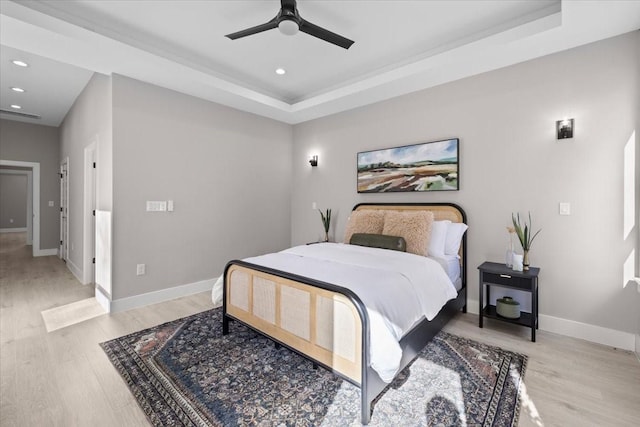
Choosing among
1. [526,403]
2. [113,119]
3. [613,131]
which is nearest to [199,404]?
[526,403]

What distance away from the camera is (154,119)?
142 inches

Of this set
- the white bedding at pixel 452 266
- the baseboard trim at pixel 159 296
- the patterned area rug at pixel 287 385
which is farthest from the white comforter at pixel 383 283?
the baseboard trim at pixel 159 296

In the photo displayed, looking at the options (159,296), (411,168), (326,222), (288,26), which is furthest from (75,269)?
(411,168)

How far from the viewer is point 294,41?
3123mm

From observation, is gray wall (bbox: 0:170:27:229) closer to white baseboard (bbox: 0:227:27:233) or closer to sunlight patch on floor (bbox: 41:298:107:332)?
white baseboard (bbox: 0:227:27:233)

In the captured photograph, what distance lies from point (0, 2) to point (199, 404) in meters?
3.24

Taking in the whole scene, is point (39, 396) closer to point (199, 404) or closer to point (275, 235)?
point (199, 404)

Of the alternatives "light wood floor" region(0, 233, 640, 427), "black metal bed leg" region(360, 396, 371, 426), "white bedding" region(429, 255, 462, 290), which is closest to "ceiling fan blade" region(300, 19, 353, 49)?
"white bedding" region(429, 255, 462, 290)

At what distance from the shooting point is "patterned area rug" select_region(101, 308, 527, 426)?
68.2 inches

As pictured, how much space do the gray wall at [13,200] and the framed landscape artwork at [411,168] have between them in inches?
513

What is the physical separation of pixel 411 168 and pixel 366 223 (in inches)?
36.5

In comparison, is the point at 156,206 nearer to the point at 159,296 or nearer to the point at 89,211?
the point at 159,296

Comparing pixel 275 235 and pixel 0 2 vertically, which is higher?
pixel 0 2

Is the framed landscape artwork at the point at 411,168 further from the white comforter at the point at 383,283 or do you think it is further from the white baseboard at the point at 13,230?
the white baseboard at the point at 13,230
